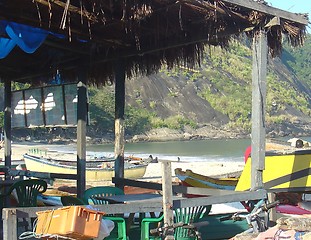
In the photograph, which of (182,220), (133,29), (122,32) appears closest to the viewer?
(182,220)

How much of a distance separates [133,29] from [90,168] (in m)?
13.4

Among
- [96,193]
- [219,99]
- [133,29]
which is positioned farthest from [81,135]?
[219,99]

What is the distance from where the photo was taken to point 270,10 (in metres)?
5.09

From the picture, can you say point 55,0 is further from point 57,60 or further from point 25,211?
Answer: point 57,60

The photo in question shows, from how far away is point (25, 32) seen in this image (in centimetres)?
559

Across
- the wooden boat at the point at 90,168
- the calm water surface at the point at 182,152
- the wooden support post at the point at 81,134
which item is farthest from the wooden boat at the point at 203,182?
the calm water surface at the point at 182,152

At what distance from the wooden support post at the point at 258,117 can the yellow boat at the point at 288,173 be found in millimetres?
791

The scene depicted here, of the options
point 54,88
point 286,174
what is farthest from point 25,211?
point 54,88

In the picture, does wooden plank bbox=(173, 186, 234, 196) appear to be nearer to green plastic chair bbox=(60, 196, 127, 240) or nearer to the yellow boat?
the yellow boat

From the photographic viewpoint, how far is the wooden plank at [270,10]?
4930 mm

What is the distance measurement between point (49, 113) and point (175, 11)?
3432mm

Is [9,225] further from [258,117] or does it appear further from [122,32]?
[122,32]

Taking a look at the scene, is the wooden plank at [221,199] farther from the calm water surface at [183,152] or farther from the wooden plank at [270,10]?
the calm water surface at [183,152]

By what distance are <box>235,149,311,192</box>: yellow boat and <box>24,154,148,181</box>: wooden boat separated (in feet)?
42.3
